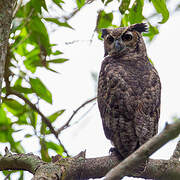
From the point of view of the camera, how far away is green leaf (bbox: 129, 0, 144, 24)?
3.08 m

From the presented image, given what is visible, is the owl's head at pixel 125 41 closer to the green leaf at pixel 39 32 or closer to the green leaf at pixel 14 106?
the green leaf at pixel 39 32

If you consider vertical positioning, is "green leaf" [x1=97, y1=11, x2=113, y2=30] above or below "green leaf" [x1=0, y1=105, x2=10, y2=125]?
above

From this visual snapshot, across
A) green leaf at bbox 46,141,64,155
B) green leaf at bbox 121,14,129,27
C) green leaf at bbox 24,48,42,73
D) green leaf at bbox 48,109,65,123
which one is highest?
green leaf at bbox 121,14,129,27

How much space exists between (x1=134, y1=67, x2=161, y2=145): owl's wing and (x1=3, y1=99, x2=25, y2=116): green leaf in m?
1.32

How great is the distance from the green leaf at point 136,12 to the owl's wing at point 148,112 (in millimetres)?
828

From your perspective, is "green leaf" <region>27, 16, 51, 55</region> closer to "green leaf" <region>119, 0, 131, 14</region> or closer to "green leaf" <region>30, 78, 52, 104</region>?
"green leaf" <region>30, 78, 52, 104</region>

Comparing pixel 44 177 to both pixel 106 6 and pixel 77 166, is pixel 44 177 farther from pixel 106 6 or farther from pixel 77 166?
pixel 106 6

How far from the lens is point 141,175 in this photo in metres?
2.96

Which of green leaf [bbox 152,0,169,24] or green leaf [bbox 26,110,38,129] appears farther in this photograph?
green leaf [bbox 26,110,38,129]

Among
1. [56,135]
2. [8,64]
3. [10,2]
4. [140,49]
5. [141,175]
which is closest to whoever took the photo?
[10,2]

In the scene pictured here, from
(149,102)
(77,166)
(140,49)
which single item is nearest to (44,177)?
(77,166)

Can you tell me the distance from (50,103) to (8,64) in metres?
0.67

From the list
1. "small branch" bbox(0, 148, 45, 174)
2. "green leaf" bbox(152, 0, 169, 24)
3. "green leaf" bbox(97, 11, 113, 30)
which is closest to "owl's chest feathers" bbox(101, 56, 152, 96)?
"green leaf" bbox(97, 11, 113, 30)

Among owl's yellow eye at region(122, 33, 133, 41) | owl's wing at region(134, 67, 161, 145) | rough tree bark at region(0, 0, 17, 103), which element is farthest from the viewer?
owl's yellow eye at region(122, 33, 133, 41)
